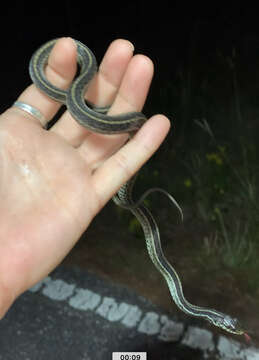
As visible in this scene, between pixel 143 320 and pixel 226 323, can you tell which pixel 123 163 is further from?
pixel 143 320

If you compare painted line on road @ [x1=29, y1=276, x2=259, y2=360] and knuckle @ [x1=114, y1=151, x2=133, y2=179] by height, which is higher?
knuckle @ [x1=114, y1=151, x2=133, y2=179]

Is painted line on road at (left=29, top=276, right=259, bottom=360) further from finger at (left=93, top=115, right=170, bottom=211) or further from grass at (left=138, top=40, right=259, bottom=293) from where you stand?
finger at (left=93, top=115, right=170, bottom=211)

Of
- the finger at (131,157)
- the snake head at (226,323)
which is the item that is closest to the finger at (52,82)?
the finger at (131,157)

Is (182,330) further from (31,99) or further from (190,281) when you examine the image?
(31,99)

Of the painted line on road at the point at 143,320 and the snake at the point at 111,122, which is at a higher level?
the snake at the point at 111,122

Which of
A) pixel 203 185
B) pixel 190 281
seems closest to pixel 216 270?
pixel 190 281
